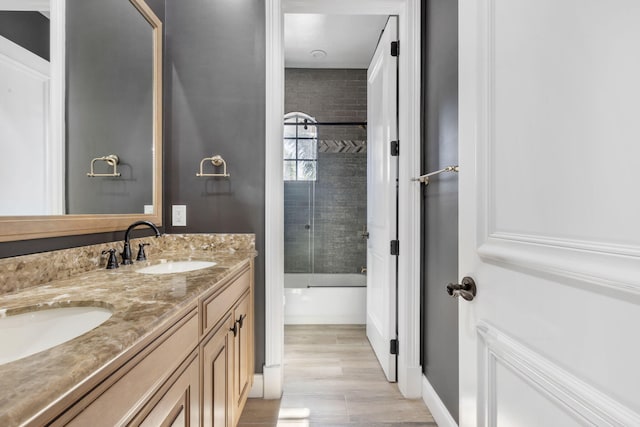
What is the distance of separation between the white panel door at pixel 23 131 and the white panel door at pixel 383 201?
172 centimetres

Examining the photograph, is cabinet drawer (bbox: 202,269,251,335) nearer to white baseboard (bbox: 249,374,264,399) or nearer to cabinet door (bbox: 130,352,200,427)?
cabinet door (bbox: 130,352,200,427)

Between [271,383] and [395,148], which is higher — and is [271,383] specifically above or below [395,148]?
below

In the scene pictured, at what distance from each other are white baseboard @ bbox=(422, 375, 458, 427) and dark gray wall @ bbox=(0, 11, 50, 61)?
87.5 inches

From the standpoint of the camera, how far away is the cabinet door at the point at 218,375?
107cm

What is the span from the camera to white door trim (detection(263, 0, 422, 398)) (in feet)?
6.20

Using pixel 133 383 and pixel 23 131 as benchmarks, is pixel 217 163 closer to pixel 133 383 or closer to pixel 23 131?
pixel 23 131

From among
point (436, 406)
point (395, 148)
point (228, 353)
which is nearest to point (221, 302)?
point (228, 353)

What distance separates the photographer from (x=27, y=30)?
38.3 inches

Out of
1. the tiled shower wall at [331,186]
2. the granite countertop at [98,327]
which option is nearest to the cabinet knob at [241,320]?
the granite countertop at [98,327]

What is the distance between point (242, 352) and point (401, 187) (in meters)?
1.31
